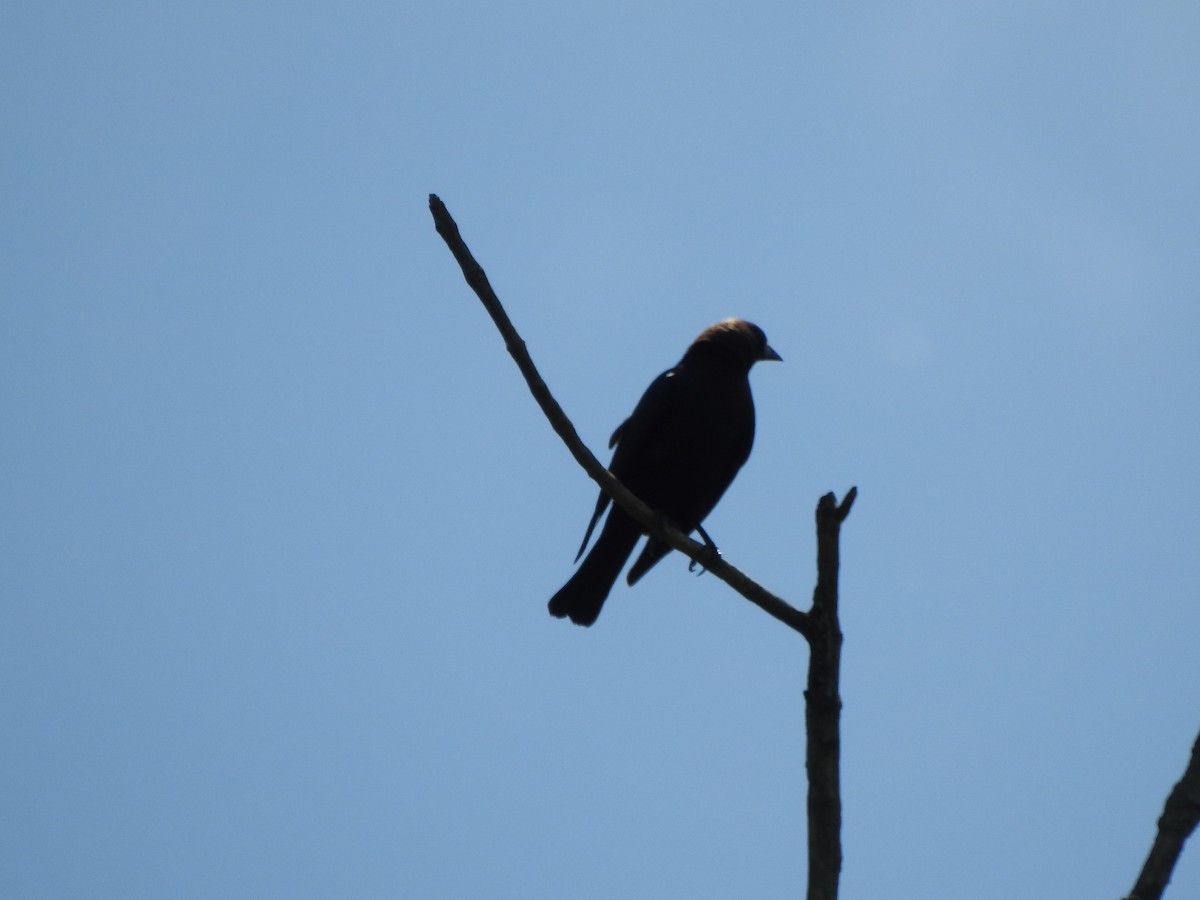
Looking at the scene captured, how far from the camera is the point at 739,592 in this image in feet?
10.1

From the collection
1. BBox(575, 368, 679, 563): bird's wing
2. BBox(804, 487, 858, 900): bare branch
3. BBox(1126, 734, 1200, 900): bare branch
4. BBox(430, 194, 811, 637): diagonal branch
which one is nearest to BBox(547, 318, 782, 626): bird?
BBox(575, 368, 679, 563): bird's wing

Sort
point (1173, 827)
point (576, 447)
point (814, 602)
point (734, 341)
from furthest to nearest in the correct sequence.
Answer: point (734, 341) < point (576, 447) < point (814, 602) < point (1173, 827)

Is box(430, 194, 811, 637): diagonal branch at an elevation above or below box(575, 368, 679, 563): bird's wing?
below

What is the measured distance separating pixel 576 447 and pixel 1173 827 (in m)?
1.64

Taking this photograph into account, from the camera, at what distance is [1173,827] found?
2.16 meters

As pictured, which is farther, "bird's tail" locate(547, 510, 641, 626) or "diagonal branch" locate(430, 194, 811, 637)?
"bird's tail" locate(547, 510, 641, 626)

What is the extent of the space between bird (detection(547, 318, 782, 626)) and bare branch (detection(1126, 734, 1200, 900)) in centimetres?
297

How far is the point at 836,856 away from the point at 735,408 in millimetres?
2877

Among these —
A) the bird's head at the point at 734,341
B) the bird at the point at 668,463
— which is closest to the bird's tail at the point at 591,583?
the bird at the point at 668,463

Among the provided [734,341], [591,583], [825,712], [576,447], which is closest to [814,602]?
[825,712]

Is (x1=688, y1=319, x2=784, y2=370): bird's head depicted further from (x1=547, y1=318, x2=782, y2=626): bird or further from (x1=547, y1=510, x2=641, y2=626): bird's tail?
(x1=547, y1=510, x2=641, y2=626): bird's tail

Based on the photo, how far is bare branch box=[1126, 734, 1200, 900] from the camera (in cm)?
213

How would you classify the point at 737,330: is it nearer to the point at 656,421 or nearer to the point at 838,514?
the point at 656,421

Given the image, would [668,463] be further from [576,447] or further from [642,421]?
[576,447]
